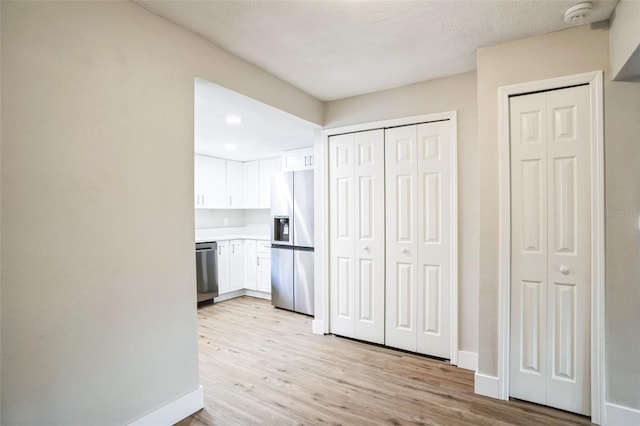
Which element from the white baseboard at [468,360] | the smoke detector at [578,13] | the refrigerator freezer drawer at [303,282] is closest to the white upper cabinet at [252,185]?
the refrigerator freezer drawer at [303,282]

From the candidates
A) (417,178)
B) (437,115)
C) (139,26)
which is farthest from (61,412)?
(437,115)

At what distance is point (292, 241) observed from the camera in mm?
4441

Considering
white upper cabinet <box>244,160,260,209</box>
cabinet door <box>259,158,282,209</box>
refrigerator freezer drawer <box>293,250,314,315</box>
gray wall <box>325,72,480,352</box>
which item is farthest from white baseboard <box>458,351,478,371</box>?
white upper cabinet <box>244,160,260,209</box>

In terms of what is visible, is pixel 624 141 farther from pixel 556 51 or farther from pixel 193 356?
pixel 193 356

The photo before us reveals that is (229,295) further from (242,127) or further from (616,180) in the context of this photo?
(616,180)

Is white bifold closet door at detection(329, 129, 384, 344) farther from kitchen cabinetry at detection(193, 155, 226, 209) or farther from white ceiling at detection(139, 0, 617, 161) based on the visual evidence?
kitchen cabinetry at detection(193, 155, 226, 209)

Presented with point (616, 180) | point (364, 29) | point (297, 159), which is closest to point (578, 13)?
point (616, 180)

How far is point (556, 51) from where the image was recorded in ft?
7.07

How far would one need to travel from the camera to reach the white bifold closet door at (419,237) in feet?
9.50

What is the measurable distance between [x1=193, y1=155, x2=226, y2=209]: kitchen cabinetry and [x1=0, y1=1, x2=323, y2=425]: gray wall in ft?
10.6

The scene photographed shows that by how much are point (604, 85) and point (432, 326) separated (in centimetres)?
222

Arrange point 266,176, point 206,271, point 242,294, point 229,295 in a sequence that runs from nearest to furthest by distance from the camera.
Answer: point 206,271, point 229,295, point 242,294, point 266,176

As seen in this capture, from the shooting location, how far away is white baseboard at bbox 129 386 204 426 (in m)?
1.88

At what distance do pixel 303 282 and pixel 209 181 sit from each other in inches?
96.0
